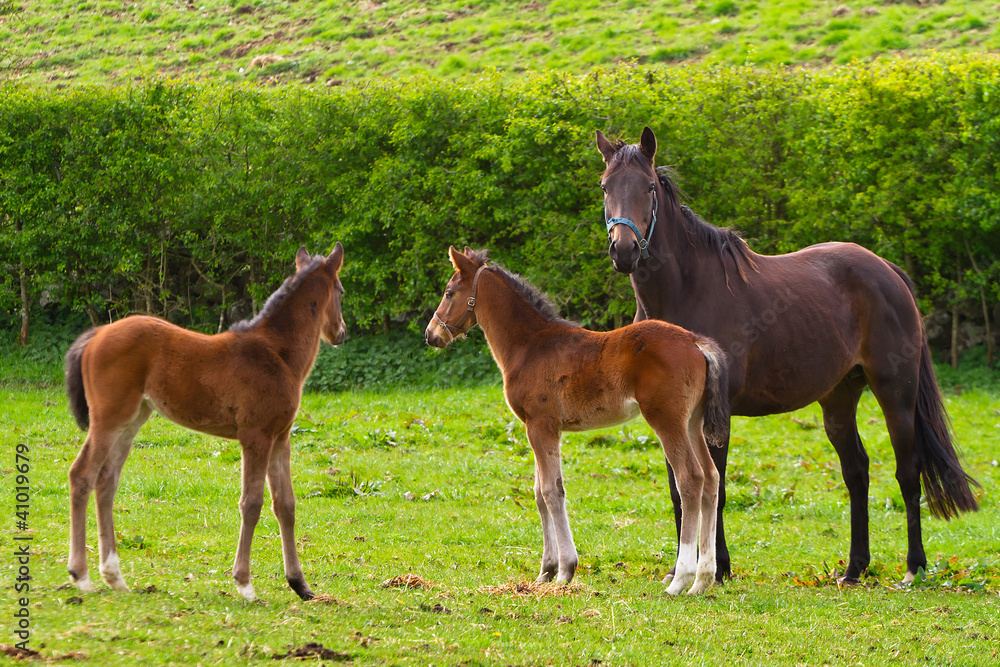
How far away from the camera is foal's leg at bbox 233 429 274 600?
5.45m

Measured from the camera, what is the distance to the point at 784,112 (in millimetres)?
17516

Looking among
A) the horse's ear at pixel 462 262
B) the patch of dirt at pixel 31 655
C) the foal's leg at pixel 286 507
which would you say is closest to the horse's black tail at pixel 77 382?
the foal's leg at pixel 286 507

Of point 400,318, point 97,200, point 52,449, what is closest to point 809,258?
point 52,449

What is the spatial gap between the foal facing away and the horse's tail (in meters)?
2.79

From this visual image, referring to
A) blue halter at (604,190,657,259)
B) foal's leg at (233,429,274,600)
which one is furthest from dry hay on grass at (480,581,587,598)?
blue halter at (604,190,657,259)

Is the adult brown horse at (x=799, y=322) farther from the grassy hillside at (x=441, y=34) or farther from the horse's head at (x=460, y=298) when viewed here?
the grassy hillside at (x=441, y=34)

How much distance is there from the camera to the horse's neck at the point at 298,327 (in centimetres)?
581

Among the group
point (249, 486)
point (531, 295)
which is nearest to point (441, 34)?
point (531, 295)

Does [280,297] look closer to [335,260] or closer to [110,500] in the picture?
[335,260]

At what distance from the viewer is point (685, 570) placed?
622 cm

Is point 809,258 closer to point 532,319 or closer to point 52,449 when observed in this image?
point 532,319

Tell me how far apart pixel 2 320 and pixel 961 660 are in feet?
63.2

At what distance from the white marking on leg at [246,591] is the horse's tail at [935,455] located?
583cm

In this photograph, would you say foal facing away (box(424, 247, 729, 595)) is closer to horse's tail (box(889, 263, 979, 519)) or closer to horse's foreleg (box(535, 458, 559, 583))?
horse's foreleg (box(535, 458, 559, 583))
